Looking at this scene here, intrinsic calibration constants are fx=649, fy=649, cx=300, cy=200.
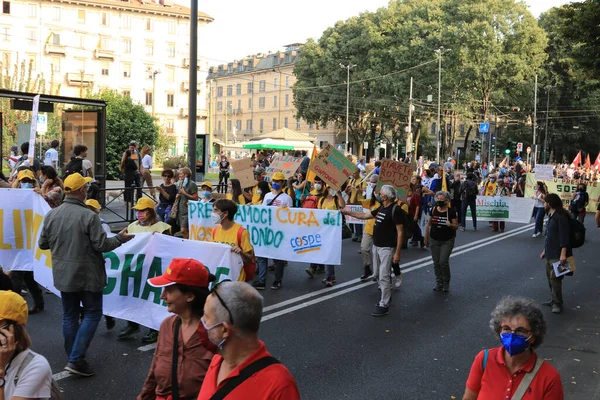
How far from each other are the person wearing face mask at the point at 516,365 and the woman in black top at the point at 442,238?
6.78 meters

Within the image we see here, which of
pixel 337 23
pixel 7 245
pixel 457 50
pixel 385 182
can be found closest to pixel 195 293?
pixel 7 245

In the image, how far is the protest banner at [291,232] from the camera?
416 inches

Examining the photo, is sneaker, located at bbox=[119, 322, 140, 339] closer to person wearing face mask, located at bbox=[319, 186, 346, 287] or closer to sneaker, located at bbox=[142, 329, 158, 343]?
sneaker, located at bbox=[142, 329, 158, 343]

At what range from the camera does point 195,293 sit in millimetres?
3580

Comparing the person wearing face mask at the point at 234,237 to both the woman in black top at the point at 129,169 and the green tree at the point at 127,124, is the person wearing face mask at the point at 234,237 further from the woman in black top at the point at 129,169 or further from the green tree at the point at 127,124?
the green tree at the point at 127,124

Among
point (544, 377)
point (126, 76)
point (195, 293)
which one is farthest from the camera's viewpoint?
point (126, 76)

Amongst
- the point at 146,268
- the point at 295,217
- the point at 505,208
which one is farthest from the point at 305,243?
the point at 505,208

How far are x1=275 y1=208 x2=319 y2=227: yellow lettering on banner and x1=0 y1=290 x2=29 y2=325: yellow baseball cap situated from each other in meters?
7.61

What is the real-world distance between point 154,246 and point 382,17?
5632 centimetres

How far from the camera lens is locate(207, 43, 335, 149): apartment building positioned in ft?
323

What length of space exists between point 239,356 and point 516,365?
63.6 inches

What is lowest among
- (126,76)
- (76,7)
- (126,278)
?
(126,278)

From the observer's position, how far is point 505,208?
19.2m

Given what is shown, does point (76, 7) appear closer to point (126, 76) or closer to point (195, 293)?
point (126, 76)
